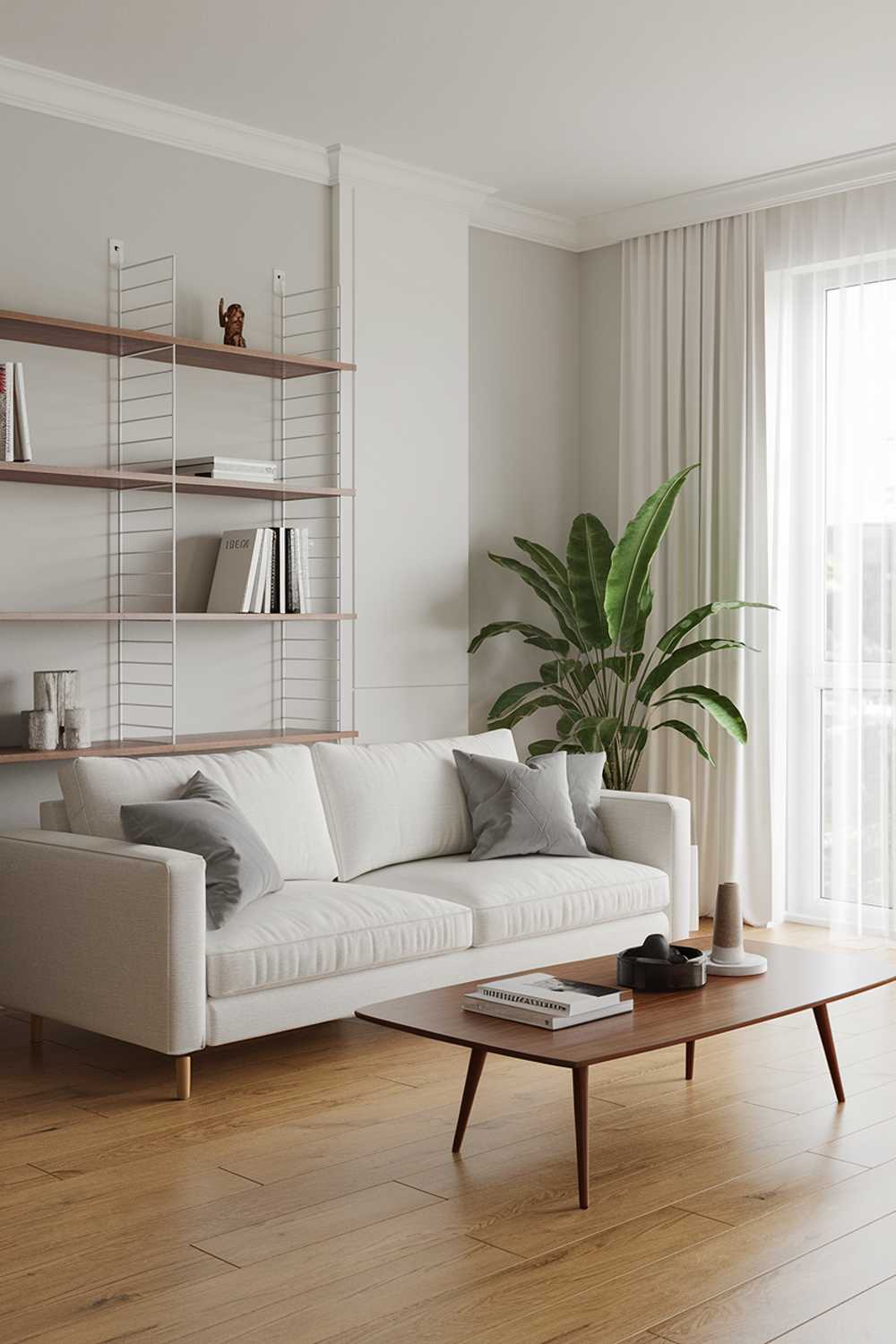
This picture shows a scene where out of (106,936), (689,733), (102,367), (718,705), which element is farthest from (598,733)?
(106,936)

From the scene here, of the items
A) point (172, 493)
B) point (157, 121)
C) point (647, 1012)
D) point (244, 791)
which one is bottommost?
point (647, 1012)

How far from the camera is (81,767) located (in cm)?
399

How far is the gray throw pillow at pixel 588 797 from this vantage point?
191 inches

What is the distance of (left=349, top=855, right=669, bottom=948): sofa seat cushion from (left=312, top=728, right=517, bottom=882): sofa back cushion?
0.06 metres

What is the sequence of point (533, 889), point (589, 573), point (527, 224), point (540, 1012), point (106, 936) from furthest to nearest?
point (527, 224)
point (589, 573)
point (533, 889)
point (106, 936)
point (540, 1012)

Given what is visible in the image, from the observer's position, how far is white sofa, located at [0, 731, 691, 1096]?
3557 mm

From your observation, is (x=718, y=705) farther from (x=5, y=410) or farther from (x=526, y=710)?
(x=5, y=410)

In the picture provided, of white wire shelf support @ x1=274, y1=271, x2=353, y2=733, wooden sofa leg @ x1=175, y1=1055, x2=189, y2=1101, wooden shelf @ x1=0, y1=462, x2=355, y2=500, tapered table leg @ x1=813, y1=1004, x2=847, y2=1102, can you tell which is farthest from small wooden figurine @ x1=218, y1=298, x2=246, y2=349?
tapered table leg @ x1=813, y1=1004, x2=847, y2=1102

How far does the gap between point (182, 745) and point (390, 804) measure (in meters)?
0.69

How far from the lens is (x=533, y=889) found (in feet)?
14.2

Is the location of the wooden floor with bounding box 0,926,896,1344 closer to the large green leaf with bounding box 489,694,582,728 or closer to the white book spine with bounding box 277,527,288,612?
the white book spine with bounding box 277,527,288,612

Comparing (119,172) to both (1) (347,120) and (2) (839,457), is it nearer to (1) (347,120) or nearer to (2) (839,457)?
(1) (347,120)

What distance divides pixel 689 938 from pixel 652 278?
2749 mm

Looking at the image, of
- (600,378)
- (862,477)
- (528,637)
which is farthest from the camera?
(600,378)
